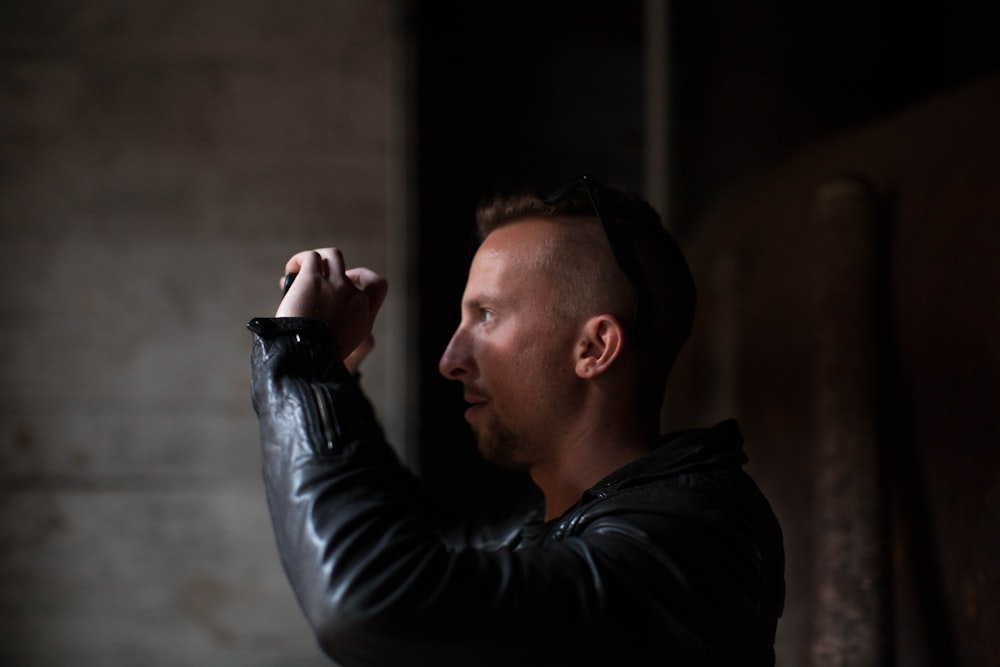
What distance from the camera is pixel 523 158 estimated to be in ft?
13.8

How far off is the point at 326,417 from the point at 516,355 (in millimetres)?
439

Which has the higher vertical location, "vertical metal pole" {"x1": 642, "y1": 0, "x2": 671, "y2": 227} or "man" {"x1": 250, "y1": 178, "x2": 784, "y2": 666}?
"vertical metal pole" {"x1": 642, "y1": 0, "x2": 671, "y2": 227}

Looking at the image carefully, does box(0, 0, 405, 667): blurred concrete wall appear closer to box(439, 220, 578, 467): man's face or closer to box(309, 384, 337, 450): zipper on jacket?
box(439, 220, 578, 467): man's face

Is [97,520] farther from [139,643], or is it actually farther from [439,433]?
[439,433]

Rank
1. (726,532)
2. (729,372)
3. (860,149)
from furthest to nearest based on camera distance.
A: (729,372) → (860,149) → (726,532)

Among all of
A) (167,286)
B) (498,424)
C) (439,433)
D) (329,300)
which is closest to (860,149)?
(498,424)

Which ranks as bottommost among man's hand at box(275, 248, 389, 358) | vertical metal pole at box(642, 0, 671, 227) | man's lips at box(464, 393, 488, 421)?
man's lips at box(464, 393, 488, 421)

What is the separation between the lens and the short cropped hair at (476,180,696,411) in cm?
A: 145

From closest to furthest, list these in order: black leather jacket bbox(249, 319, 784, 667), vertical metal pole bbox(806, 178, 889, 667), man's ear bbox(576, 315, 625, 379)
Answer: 1. black leather jacket bbox(249, 319, 784, 667)
2. man's ear bbox(576, 315, 625, 379)
3. vertical metal pole bbox(806, 178, 889, 667)

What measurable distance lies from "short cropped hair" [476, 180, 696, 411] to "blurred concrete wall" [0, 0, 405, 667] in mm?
2100

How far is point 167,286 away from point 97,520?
984 mm

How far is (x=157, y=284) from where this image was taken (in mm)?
3523

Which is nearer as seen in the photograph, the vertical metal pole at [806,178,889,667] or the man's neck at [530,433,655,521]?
the man's neck at [530,433,655,521]

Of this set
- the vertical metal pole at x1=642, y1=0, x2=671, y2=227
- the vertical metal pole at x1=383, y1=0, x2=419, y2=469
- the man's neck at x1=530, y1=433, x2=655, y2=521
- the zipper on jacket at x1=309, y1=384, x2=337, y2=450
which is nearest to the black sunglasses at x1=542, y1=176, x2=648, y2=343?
the man's neck at x1=530, y1=433, x2=655, y2=521
